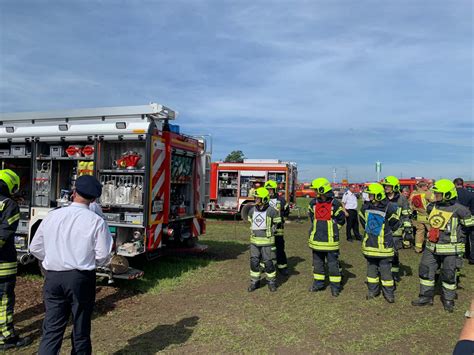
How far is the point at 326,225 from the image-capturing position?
20.6 feet

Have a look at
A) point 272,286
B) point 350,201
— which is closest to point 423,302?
point 272,286

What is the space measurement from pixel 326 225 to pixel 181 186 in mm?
3151

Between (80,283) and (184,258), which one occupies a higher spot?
(80,283)

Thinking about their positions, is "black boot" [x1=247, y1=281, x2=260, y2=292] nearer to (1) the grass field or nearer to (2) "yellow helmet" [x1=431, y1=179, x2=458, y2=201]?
(1) the grass field

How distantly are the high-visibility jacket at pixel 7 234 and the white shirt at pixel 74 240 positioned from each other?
3.91ft

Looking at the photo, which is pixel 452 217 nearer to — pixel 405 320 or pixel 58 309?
pixel 405 320

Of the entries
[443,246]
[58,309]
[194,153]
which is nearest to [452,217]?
[443,246]

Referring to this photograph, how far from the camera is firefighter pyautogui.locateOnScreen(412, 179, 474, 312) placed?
5.57 meters

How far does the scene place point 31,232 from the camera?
661 centimetres

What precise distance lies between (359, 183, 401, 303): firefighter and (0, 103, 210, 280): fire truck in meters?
3.32

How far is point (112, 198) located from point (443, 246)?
17.3 feet

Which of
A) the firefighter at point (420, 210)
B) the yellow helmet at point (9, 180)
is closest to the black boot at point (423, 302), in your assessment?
the firefighter at point (420, 210)

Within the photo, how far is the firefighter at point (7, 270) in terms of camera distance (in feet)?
13.5

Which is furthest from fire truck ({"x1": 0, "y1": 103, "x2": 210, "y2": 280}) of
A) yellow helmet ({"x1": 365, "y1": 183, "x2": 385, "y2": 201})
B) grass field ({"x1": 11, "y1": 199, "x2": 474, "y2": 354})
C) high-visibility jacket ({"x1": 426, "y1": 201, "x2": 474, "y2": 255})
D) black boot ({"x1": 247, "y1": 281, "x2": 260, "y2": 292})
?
high-visibility jacket ({"x1": 426, "y1": 201, "x2": 474, "y2": 255})
